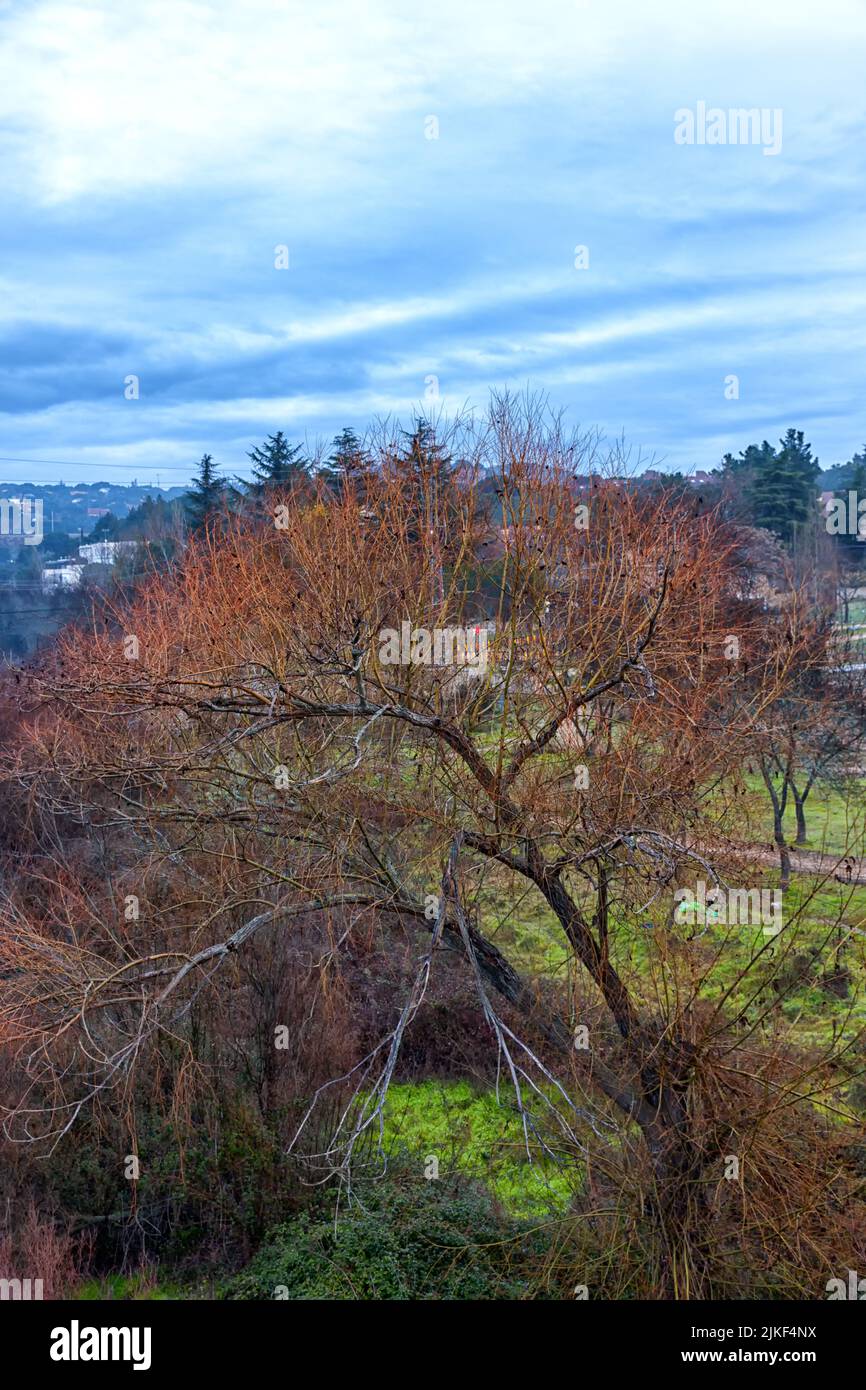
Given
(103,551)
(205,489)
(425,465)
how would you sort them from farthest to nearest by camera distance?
(103,551) → (205,489) → (425,465)

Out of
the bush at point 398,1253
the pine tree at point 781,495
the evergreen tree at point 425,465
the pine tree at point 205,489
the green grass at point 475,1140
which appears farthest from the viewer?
the pine tree at point 781,495

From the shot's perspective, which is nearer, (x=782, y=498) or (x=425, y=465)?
(x=425, y=465)

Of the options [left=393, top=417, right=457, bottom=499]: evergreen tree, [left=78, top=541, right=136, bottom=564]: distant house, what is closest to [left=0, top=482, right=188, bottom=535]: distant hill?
[left=78, top=541, right=136, bottom=564]: distant house

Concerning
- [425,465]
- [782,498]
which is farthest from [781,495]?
[425,465]

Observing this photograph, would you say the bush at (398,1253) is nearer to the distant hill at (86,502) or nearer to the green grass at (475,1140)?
the green grass at (475,1140)

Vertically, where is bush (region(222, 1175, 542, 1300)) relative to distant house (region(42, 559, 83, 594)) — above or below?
below

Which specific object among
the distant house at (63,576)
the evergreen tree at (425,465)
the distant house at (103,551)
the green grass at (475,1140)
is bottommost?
the green grass at (475,1140)

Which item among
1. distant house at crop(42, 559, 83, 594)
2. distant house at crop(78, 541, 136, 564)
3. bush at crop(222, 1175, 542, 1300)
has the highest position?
distant house at crop(78, 541, 136, 564)

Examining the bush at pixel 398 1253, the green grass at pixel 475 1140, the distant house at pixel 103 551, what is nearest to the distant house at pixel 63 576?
the distant house at pixel 103 551

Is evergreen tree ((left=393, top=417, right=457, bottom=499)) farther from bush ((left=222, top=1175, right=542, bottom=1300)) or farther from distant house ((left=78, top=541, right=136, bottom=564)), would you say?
distant house ((left=78, top=541, right=136, bottom=564))

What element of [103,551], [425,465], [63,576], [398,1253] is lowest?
[398,1253]

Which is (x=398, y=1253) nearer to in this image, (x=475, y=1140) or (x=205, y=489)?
(x=475, y=1140)

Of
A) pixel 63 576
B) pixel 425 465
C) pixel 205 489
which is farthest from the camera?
pixel 63 576

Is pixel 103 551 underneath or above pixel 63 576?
above
